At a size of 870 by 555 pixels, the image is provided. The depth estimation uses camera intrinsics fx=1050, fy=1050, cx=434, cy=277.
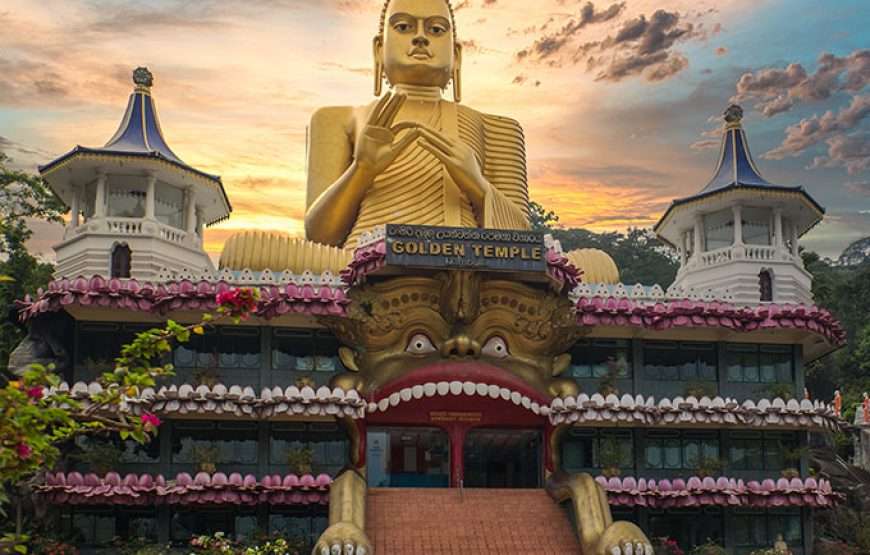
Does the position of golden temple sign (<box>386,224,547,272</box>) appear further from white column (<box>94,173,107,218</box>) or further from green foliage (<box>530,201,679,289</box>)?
green foliage (<box>530,201,679,289</box>)

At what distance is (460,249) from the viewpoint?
23.3 meters

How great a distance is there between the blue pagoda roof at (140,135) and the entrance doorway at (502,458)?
12.6 metres

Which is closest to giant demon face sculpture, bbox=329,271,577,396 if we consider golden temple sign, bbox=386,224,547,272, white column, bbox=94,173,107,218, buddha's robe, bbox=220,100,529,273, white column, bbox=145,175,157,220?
golden temple sign, bbox=386,224,547,272

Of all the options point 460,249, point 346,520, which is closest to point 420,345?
point 460,249

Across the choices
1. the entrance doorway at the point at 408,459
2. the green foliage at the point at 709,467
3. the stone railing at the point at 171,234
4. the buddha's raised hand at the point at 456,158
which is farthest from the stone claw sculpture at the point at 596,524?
the stone railing at the point at 171,234

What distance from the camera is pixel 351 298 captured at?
80.4 feet

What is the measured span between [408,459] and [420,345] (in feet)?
12.5

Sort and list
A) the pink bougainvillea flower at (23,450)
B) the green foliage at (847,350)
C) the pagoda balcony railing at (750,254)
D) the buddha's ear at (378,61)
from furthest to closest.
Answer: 1. the green foliage at (847,350)
2. the pagoda balcony railing at (750,254)
3. the buddha's ear at (378,61)
4. the pink bougainvillea flower at (23,450)

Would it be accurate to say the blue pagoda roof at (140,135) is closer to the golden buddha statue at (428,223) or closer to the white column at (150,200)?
the white column at (150,200)

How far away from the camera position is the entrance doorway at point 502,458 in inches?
1049

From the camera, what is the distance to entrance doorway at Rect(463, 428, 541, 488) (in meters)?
26.7

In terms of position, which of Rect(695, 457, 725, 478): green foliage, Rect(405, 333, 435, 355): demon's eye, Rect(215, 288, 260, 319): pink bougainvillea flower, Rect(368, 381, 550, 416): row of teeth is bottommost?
Rect(695, 457, 725, 478): green foliage

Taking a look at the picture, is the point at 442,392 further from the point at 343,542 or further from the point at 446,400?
the point at 343,542

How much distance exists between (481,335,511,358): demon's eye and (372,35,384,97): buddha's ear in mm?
9706
